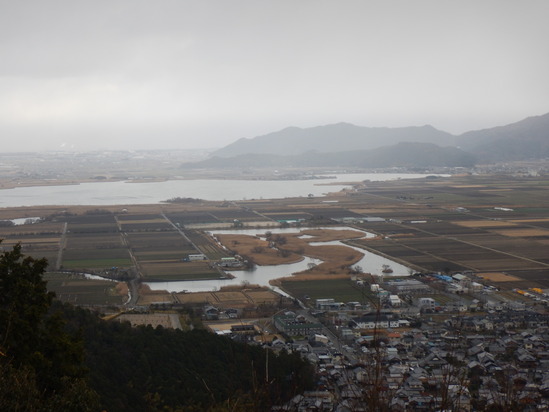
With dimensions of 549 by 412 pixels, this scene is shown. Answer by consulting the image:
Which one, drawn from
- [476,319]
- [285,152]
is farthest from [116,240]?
[285,152]

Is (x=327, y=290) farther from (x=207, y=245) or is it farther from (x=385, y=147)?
(x=385, y=147)

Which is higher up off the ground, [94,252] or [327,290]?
[94,252]

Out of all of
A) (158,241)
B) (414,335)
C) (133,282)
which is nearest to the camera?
(414,335)

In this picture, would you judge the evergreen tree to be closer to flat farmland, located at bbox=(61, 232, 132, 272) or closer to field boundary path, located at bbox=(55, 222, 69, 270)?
flat farmland, located at bbox=(61, 232, 132, 272)

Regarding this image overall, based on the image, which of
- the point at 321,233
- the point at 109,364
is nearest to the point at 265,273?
the point at 321,233

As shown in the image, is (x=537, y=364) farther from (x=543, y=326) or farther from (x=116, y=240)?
(x=116, y=240)

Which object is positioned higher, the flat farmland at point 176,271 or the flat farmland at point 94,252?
the flat farmland at point 94,252

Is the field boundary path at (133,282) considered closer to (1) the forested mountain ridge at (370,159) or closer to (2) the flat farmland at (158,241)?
(2) the flat farmland at (158,241)

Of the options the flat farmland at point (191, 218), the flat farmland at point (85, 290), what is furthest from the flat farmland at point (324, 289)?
the flat farmland at point (191, 218)
